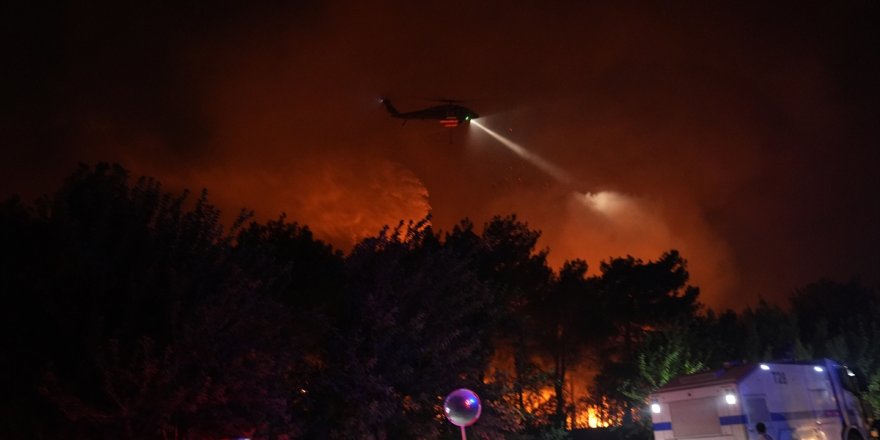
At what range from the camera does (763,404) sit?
16328 millimetres

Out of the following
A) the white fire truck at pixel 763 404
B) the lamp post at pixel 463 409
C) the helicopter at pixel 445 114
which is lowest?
the lamp post at pixel 463 409

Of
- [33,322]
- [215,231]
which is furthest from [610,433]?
[33,322]

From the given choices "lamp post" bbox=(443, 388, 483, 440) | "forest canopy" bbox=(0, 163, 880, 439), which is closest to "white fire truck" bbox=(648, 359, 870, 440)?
"forest canopy" bbox=(0, 163, 880, 439)

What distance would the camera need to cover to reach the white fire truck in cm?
1597

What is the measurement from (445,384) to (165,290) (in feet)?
24.1

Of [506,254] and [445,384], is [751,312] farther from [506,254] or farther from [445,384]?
[445,384]

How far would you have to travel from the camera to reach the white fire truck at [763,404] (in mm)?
15969

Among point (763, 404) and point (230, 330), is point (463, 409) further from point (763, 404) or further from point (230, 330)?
point (763, 404)

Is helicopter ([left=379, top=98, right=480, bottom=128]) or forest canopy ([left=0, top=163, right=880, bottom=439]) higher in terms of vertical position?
helicopter ([left=379, top=98, right=480, bottom=128])

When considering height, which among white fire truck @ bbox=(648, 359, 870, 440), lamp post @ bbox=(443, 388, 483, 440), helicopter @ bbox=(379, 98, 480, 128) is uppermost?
helicopter @ bbox=(379, 98, 480, 128)

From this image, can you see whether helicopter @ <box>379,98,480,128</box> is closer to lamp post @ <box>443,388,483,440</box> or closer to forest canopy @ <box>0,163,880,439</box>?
forest canopy @ <box>0,163,880,439</box>

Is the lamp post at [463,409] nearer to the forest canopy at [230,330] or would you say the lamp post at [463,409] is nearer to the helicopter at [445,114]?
the forest canopy at [230,330]

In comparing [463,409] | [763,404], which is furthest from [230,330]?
[763,404]

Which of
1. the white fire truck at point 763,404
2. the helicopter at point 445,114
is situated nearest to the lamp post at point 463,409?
the white fire truck at point 763,404
